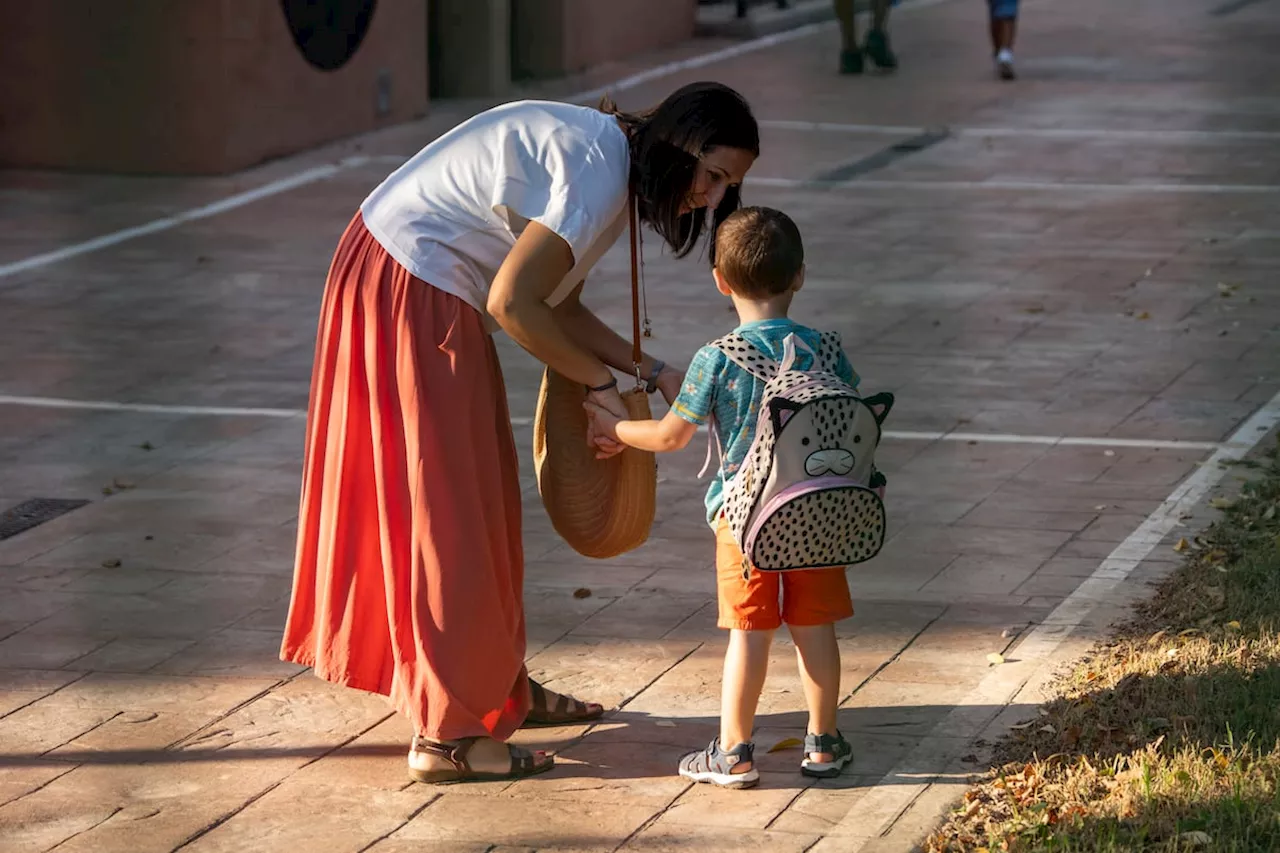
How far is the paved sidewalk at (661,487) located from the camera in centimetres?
510

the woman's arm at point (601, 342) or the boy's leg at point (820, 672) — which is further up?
the woman's arm at point (601, 342)

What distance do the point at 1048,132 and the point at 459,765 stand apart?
44.1ft

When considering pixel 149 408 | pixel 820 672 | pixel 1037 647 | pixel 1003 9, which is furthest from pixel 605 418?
pixel 1003 9

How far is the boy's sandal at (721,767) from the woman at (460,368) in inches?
15.2

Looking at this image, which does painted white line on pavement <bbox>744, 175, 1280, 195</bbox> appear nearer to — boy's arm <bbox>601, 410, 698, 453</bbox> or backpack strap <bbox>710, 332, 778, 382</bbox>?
boy's arm <bbox>601, 410, 698, 453</bbox>

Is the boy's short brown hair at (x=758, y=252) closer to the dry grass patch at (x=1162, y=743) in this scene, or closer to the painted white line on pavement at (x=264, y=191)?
the dry grass patch at (x=1162, y=743)

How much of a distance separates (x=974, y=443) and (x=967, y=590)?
6.21ft

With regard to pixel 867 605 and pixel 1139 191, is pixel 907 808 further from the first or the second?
pixel 1139 191

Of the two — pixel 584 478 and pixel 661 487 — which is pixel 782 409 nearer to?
pixel 584 478

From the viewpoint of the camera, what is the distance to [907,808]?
16.3ft

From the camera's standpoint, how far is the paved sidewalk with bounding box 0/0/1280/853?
5102 mm

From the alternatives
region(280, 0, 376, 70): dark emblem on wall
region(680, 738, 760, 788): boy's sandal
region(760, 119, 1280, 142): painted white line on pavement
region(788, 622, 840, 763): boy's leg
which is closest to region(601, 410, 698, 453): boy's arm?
region(788, 622, 840, 763): boy's leg

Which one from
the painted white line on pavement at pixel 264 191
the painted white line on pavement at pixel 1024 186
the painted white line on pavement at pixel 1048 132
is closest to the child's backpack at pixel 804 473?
the painted white line on pavement at pixel 264 191

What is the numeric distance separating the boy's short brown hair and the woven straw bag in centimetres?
41
